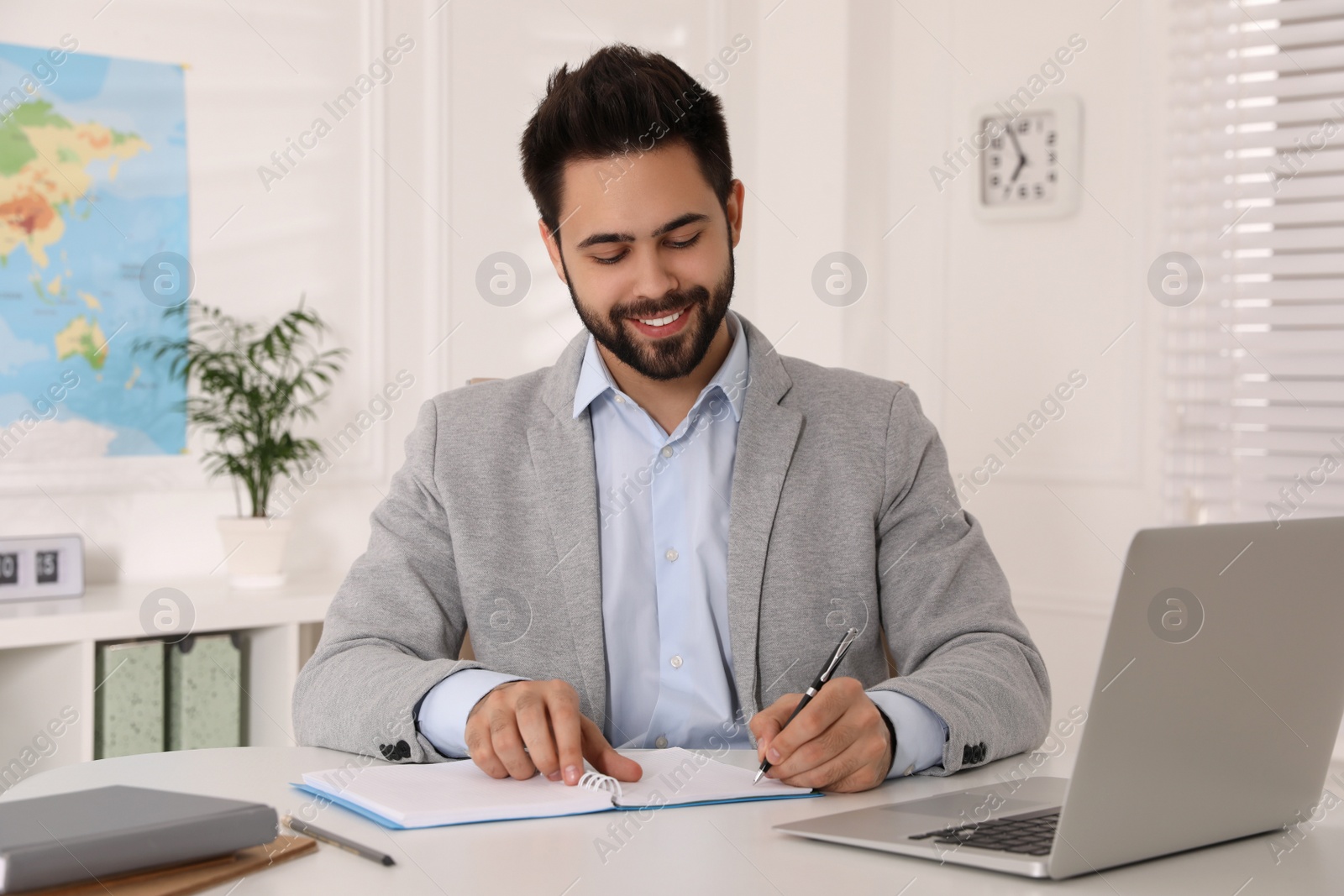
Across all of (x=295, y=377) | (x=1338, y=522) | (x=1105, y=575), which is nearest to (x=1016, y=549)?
(x=1105, y=575)

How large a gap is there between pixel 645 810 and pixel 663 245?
860 millimetres

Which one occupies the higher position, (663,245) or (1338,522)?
(663,245)

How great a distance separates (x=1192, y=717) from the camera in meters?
0.92

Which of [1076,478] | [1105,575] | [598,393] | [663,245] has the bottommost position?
[1105,575]

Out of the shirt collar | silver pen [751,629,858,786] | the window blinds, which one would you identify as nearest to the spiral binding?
silver pen [751,629,858,786]

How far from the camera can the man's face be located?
1.69 m

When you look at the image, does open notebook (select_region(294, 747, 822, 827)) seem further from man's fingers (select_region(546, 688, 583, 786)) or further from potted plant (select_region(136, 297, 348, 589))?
potted plant (select_region(136, 297, 348, 589))

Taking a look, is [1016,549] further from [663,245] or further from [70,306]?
[70,306]

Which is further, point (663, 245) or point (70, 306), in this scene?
point (70, 306)

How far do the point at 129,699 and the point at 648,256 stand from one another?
1.66 metres

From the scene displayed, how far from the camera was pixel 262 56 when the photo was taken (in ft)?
10.3

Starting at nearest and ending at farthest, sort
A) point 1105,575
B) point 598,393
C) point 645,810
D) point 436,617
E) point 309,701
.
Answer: point 645,810 < point 309,701 < point 436,617 < point 598,393 < point 1105,575

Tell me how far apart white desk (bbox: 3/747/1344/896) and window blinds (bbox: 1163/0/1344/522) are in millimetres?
2207

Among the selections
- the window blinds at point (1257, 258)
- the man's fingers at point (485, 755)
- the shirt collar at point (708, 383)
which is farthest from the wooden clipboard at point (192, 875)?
the window blinds at point (1257, 258)
